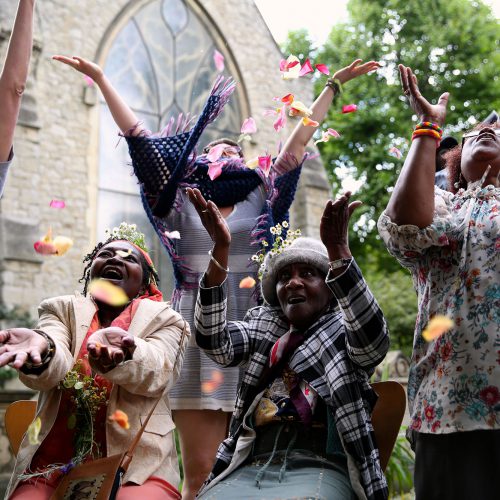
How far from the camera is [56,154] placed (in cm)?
1188

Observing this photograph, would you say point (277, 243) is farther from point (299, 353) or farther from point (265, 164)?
point (265, 164)

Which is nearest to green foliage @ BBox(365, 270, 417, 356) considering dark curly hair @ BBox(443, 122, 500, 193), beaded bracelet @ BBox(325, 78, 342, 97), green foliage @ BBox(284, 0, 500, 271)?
green foliage @ BBox(284, 0, 500, 271)

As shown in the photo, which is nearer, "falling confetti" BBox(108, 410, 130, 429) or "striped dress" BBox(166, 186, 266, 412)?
"falling confetti" BBox(108, 410, 130, 429)

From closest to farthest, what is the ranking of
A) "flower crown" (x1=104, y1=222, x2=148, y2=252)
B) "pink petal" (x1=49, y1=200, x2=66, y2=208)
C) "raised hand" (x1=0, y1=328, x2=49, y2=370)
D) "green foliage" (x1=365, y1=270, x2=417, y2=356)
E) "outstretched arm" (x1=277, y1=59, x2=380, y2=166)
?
1. "raised hand" (x1=0, y1=328, x2=49, y2=370)
2. "flower crown" (x1=104, y1=222, x2=148, y2=252)
3. "outstretched arm" (x1=277, y1=59, x2=380, y2=166)
4. "pink petal" (x1=49, y1=200, x2=66, y2=208)
5. "green foliage" (x1=365, y1=270, x2=417, y2=356)

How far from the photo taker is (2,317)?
990cm

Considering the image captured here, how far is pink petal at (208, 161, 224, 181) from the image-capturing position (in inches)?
153

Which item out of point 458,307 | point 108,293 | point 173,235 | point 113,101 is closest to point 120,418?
point 108,293

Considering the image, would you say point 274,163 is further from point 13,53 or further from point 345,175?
point 345,175

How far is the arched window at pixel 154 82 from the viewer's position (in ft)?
40.9

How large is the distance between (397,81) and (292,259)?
58.7ft

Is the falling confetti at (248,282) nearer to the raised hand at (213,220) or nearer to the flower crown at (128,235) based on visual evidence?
the flower crown at (128,235)

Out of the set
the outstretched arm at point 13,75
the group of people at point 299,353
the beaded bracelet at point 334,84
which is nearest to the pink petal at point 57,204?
the beaded bracelet at point 334,84

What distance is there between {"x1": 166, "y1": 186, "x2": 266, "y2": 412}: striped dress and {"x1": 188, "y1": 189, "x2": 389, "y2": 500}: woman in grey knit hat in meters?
0.49

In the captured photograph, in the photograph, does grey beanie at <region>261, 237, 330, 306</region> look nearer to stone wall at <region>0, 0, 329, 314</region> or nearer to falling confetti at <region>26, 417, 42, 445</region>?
falling confetti at <region>26, 417, 42, 445</region>
